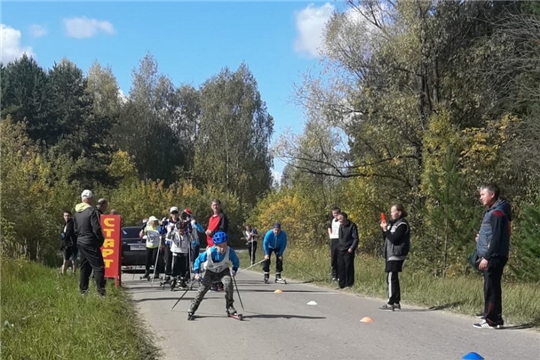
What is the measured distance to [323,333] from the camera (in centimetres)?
917

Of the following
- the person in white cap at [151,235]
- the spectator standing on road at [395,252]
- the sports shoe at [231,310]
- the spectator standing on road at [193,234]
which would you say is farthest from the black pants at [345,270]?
the sports shoe at [231,310]

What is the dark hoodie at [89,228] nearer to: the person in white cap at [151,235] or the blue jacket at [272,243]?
the person in white cap at [151,235]

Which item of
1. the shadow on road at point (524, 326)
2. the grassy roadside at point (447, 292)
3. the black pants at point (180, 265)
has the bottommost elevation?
the shadow on road at point (524, 326)

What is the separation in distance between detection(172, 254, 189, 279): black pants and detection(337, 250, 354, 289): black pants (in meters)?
3.82

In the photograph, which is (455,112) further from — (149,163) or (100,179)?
(149,163)

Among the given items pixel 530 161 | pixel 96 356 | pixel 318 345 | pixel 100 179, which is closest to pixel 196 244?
pixel 318 345

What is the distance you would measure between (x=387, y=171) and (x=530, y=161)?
26.9ft

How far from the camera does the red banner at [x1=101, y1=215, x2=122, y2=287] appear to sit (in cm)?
1402

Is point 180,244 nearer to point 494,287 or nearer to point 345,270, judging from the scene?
point 345,270

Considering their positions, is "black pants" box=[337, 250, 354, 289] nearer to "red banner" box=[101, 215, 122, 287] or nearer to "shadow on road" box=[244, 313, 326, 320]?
"shadow on road" box=[244, 313, 326, 320]

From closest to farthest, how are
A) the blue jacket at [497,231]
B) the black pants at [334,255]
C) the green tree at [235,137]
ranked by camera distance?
the blue jacket at [497,231], the black pants at [334,255], the green tree at [235,137]

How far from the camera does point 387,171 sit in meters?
28.8

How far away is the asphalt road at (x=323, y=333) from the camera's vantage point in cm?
782

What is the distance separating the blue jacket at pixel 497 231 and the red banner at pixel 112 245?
797 centimetres
